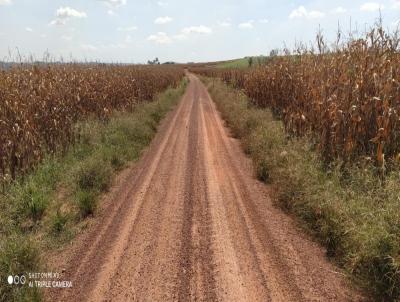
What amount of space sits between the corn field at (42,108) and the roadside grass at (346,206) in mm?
5462

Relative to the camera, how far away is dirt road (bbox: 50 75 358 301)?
475cm

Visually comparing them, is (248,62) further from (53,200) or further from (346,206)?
(346,206)

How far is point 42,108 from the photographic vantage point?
388 inches

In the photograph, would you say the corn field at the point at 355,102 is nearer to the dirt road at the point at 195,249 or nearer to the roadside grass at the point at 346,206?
the roadside grass at the point at 346,206

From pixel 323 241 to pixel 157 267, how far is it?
2.66 meters

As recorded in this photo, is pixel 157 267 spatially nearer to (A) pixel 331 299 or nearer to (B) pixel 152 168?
(A) pixel 331 299

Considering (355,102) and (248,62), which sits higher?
(248,62)

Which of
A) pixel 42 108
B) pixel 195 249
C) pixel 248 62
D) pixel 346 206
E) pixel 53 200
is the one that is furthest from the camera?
pixel 248 62

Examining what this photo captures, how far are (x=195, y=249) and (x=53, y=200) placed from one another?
10.7 feet

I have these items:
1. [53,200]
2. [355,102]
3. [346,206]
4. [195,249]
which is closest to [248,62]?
[355,102]

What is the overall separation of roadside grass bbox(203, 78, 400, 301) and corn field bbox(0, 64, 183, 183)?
5.46m

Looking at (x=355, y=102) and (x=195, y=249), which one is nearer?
(x=195, y=249)

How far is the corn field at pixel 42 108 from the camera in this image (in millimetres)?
8281

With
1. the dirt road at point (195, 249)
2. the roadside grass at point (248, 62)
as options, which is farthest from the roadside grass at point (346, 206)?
the roadside grass at point (248, 62)
